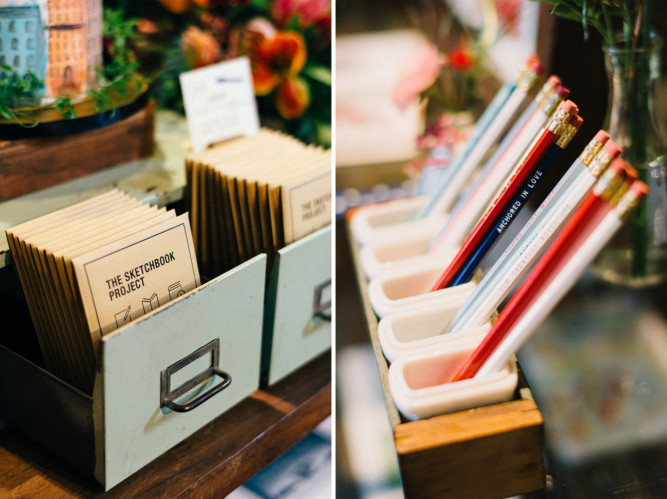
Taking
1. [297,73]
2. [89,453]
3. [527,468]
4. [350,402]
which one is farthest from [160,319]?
[297,73]

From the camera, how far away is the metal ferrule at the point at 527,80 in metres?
0.86

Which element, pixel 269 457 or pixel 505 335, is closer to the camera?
pixel 505 335

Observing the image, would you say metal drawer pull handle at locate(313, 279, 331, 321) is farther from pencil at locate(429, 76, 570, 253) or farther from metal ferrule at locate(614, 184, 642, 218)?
metal ferrule at locate(614, 184, 642, 218)

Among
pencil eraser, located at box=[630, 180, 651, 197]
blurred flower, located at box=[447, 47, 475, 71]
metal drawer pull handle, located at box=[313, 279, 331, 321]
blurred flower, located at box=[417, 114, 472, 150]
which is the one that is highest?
pencil eraser, located at box=[630, 180, 651, 197]

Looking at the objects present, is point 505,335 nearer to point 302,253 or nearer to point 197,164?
point 302,253

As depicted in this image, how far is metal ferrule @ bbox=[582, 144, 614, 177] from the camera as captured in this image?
0.57 meters

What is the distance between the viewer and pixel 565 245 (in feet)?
1.90

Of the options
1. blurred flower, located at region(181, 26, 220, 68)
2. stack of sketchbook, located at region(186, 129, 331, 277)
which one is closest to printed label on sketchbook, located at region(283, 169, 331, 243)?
stack of sketchbook, located at region(186, 129, 331, 277)

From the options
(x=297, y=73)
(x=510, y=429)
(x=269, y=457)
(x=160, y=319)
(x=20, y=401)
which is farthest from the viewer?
(x=297, y=73)

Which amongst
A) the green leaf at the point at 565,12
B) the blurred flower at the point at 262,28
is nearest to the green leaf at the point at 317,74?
the blurred flower at the point at 262,28

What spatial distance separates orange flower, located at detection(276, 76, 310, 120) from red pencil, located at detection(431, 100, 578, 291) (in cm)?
76

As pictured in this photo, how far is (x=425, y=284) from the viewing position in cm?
87

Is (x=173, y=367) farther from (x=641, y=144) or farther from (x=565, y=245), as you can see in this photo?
(x=641, y=144)

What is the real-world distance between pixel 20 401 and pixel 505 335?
697 millimetres
